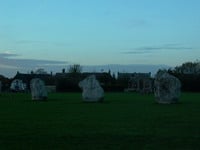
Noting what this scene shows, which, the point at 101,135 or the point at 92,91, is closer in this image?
the point at 101,135

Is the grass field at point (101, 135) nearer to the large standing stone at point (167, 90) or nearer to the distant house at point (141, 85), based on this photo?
the large standing stone at point (167, 90)

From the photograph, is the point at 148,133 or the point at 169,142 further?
the point at 148,133

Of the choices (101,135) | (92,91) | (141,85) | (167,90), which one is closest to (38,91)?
(92,91)

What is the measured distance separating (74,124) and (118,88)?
7868 centimetres

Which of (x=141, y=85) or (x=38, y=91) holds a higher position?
(x=141, y=85)

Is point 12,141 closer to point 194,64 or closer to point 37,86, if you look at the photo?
point 37,86

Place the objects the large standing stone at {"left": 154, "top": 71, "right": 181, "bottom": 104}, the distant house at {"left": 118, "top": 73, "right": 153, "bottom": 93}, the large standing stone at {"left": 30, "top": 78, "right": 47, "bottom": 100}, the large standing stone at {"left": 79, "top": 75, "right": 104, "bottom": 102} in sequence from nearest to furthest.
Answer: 1. the large standing stone at {"left": 154, "top": 71, "right": 181, "bottom": 104}
2. the large standing stone at {"left": 79, "top": 75, "right": 104, "bottom": 102}
3. the large standing stone at {"left": 30, "top": 78, "right": 47, "bottom": 100}
4. the distant house at {"left": 118, "top": 73, "right": 153, "bottom": 93}

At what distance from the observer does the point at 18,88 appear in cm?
9931

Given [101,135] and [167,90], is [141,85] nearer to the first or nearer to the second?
[167,90]

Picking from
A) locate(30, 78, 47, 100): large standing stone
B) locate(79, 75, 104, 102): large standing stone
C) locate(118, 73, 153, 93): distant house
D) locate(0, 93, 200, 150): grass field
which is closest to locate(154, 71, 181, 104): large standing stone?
locate(79, 75, 104, 102): large standing stone

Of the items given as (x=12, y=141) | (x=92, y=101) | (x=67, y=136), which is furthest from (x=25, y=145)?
(x=92, y=101)

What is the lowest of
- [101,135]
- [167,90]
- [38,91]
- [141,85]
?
[101,135]

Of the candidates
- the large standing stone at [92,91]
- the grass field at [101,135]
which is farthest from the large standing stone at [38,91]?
the grass field at [101,135]

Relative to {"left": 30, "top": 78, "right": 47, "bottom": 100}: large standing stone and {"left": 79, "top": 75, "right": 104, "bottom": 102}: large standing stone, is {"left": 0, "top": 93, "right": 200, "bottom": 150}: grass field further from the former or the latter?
{"left": 30, "top": 78, "right": 47, "bottom": 100}: large standing stone
